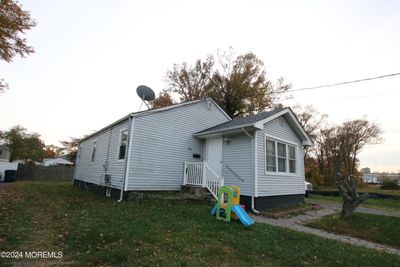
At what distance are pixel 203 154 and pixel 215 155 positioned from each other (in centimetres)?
109

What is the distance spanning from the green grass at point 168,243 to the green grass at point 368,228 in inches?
61.9

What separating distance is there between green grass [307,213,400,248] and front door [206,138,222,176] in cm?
434

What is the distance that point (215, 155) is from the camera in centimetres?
1000

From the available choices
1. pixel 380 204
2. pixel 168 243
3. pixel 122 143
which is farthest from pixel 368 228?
pixel 122 143

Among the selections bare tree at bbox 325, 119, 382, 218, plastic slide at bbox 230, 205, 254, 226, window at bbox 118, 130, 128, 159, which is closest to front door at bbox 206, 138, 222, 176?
plastic slide at bbox 230, 205, 254, 226

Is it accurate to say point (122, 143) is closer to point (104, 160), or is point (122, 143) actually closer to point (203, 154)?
point (104, 160)

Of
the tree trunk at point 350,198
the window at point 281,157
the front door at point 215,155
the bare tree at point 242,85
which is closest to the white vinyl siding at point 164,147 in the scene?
the front door at point 215,155

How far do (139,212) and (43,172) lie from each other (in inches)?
817

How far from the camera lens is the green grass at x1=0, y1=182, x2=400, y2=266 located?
324cm

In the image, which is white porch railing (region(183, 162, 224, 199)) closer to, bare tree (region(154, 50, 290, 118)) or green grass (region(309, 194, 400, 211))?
green grass (region(309, 194, 400, 211))

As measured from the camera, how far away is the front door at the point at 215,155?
9672 mm

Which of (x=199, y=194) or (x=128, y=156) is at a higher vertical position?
(x=128, y=156)

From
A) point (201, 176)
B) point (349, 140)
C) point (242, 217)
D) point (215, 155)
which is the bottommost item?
point (242, 217)

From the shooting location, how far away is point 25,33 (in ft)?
35.8
